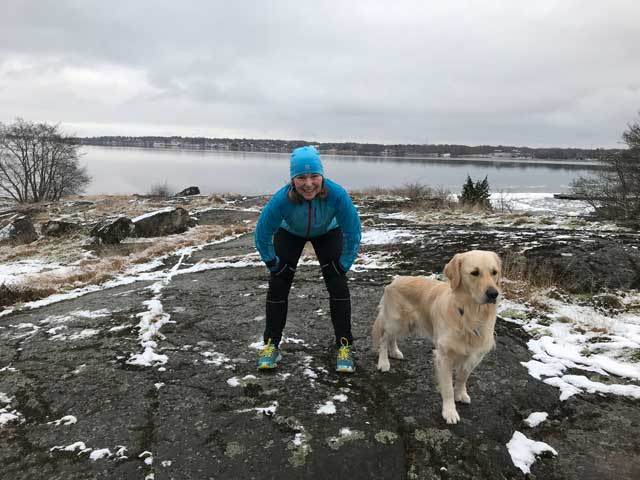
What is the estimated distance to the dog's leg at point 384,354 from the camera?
405 cm

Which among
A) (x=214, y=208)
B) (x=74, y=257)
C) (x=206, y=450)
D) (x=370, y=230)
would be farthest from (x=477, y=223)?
(x=214, y=208)

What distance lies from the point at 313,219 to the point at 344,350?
4.62 ft

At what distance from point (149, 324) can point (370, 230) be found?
8.84 m

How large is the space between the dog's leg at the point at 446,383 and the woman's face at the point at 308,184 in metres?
1.81

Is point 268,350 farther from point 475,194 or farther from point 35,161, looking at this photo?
point 35,161

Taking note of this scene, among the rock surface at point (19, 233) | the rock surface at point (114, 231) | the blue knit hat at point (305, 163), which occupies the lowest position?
the rock surface at point (19, 233)

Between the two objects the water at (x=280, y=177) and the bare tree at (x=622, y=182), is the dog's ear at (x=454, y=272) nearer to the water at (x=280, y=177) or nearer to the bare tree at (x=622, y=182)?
the bare tree at (x=622, y=182)

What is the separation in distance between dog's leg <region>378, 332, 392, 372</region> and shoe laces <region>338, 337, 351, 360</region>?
0.34 m

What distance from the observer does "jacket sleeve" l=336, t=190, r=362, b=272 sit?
384cm

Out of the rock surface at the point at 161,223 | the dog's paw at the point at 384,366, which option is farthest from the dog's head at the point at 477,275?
the rock surface at the point at 161,223

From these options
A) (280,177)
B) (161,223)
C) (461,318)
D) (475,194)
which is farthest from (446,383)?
(280,177)

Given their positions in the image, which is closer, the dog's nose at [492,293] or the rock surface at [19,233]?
the dog's nose at [492,293]

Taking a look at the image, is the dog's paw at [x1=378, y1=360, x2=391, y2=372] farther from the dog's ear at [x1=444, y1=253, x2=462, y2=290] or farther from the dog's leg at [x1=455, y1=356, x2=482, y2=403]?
the dog's ear at [x1=444, y1=253, x2=462, y2=290]

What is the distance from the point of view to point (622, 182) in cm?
2327
